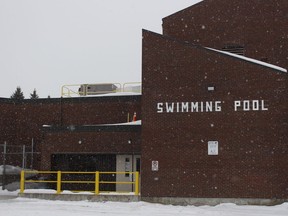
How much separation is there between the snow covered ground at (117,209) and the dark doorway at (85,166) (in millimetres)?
4484

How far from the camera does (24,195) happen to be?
22.6 meters

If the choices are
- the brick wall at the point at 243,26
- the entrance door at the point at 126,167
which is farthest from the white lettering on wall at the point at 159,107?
the brick wall at the point at 243,26

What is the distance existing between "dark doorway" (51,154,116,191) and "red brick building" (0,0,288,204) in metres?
0.77

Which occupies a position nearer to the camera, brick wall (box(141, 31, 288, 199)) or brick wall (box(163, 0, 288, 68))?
brick wall (box(141, 31, 288, 199))

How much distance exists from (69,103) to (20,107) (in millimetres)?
3989

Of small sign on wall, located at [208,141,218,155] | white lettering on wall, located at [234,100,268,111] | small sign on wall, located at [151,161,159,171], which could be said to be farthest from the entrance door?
white lettering on wall, located at [234,100,268,111]

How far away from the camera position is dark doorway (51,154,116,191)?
25562mm

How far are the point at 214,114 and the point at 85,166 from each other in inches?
335

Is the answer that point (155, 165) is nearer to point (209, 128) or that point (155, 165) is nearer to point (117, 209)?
point (209, 128)

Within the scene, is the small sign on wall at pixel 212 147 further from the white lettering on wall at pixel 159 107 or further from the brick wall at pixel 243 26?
the brick wall at pixel 243 26

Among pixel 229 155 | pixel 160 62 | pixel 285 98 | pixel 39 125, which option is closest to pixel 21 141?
pixel 39 125

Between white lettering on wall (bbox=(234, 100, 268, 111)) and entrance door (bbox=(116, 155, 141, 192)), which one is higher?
white lettering on wall (bbox=(234, 100, 268, 111))

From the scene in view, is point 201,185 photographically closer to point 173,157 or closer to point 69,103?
point 173,157

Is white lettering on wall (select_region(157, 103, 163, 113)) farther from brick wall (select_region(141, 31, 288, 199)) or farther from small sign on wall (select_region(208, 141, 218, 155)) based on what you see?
small sign on wall (select_region(208, 141, 218, 155))
